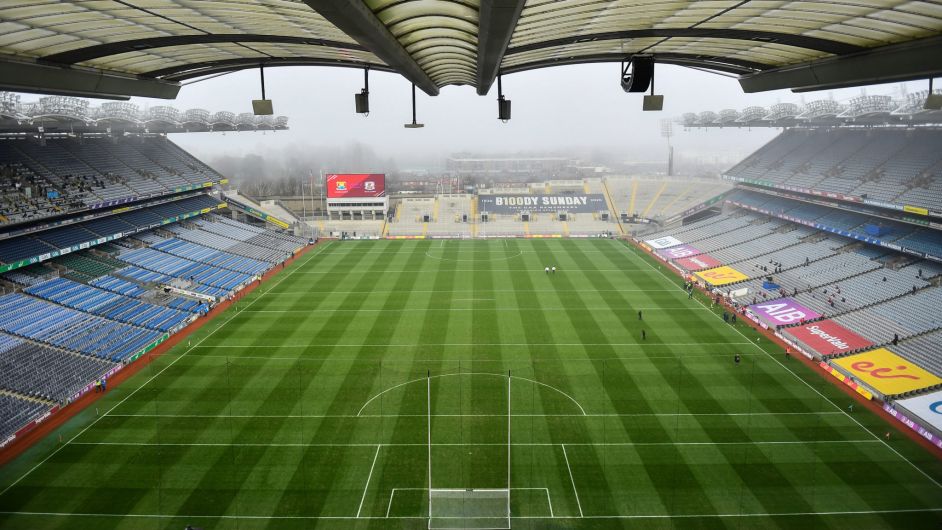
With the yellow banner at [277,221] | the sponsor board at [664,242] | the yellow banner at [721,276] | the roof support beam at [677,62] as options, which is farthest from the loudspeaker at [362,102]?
the yellow banner at [277,221]

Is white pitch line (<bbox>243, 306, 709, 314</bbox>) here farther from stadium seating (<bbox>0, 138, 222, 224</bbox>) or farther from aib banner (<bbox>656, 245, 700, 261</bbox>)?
stadium seating (<bbox>0, 138, 222, 224</bbox>)

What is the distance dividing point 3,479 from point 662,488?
721 inches

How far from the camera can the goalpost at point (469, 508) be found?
1351 centimetres

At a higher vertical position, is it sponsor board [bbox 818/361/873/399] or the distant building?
the distant building

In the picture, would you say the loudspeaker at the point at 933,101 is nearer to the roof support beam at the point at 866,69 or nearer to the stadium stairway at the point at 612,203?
the roof support beam at the point at 866,69

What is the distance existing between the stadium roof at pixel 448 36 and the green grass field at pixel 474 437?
10.4m

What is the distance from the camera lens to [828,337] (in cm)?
2614

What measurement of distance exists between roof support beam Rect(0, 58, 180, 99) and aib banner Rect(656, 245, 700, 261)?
127 feet

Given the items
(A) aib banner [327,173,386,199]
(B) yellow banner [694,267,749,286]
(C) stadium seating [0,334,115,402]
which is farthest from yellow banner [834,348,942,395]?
(A) aib banner [327,173,386,199]

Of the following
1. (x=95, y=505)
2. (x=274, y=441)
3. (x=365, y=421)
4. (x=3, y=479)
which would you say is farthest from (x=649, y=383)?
(x=3, y=479)

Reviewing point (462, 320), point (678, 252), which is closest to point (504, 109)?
point (462, 320)

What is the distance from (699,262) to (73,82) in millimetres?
39334

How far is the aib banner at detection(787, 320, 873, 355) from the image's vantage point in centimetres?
2488

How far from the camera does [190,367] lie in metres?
23.3
